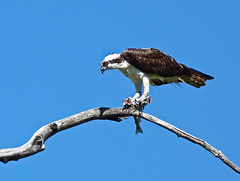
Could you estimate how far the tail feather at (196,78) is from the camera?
12359mm

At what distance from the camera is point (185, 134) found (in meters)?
10.2

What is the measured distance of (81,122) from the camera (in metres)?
10.7

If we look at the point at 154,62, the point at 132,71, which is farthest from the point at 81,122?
the point at 154,62

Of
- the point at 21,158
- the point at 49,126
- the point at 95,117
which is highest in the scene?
the point at 95,117

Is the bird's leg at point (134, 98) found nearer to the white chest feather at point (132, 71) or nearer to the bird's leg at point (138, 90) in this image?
the bird's leg at point (138, 90)

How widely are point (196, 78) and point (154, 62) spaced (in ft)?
4.03

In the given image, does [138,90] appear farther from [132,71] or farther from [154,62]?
[154,62]

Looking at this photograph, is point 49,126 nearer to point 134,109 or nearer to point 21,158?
point 21,158

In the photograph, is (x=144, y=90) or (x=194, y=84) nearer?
(x=144, y=90)

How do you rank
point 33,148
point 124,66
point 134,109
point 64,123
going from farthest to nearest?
point 124,66 → point 134,109 → point 64,123 → point 33,148

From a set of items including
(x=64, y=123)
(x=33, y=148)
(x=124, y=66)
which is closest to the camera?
(x=33, y=148)

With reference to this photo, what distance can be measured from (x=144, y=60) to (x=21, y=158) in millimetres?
4194

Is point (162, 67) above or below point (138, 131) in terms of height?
above

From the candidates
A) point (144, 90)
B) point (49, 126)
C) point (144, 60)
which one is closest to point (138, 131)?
point (144, 90)
